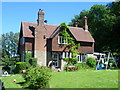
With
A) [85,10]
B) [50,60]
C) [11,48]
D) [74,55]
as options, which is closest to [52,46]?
[50,60]

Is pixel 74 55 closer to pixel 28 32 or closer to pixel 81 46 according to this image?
pixel 81 46

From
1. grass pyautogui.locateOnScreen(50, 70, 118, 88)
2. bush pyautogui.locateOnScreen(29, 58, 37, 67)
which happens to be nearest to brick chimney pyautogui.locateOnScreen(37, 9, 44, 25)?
bush pyautogui.locateOnScreen(29, 58, 37, 67)

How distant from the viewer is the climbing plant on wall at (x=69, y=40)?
32812 millimetres

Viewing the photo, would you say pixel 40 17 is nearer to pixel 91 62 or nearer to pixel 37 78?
pixel 91 62

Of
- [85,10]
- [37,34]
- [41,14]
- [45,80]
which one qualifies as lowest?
[45,80]

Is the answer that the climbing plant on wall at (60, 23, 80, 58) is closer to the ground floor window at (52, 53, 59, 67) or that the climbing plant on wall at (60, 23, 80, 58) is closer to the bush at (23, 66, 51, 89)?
the ground floor window at (52, 53, 59, 67)

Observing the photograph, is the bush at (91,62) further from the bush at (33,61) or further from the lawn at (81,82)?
the lawn at (81,82)

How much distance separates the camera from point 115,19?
42.1m

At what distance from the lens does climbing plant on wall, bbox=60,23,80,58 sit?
32.8m

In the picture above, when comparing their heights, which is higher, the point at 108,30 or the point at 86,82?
the point at 108,30

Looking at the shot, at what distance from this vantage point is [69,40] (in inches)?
1326

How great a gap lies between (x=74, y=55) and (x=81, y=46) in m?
2.79

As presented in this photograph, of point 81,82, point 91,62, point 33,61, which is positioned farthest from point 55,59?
point 81,82

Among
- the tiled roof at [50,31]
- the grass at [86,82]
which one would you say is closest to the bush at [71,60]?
the tiled roof at [50,31]
